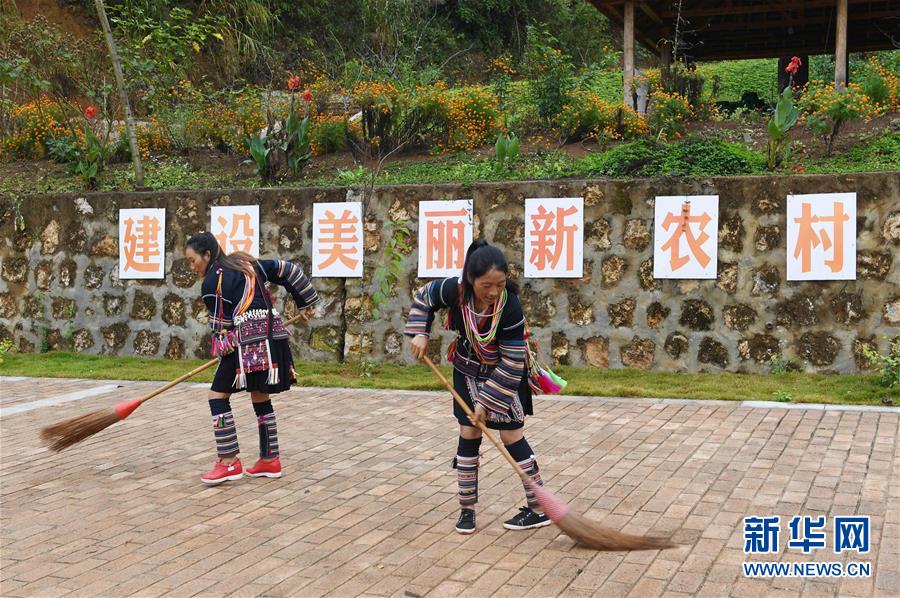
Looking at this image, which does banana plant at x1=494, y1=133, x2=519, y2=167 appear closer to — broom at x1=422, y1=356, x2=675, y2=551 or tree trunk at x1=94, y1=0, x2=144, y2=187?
tree trunk at x1=94, y1=0, x2=144, y2=187

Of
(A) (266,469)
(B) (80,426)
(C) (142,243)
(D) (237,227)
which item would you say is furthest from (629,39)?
(B) (80,426)

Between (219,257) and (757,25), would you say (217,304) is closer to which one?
(219,257)

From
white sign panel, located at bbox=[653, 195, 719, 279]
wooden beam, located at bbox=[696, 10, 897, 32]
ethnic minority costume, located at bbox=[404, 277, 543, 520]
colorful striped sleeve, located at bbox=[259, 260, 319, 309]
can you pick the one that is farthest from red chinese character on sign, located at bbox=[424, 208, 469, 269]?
wooden beam, located at bbox=[696, 10, 897, 32]

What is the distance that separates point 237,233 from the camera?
10.7m

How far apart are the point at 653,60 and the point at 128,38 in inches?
640

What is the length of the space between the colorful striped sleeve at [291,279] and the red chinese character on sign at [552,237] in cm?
377

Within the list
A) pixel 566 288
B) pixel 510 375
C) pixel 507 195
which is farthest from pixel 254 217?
pixel 510 375

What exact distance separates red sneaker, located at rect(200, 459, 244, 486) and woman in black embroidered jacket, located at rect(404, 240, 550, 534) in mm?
1784

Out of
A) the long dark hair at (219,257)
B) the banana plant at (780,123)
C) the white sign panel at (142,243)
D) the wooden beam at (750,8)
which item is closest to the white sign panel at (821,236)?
the banana plant at (780,123)

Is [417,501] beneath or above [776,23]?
beneath

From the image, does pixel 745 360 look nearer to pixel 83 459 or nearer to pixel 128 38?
pixel 83 459

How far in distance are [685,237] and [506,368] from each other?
4.84 metres

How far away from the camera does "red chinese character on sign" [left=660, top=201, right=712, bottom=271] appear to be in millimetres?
8938

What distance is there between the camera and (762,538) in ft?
14.7
